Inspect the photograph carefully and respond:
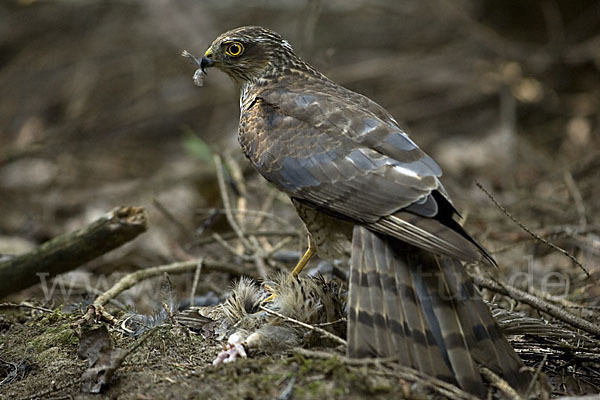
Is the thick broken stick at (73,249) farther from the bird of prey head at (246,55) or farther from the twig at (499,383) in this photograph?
the twig at (499,383)

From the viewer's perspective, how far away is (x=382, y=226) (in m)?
2.79

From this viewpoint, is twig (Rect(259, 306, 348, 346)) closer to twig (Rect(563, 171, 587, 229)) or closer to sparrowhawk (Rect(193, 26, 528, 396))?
sparrowhawk (Rect(193, 26, 528, 396))

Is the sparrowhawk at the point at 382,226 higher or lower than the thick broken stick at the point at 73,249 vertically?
higher

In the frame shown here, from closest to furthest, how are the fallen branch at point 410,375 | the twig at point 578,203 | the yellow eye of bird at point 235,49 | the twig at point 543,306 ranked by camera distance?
the fallen branch at point 410,375, the twig at point 543,306, the yellow eye of bird at point 235,49, the twig at point 578,203

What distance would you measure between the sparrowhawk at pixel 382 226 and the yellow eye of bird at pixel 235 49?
1.66 ft

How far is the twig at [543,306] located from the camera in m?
3.01

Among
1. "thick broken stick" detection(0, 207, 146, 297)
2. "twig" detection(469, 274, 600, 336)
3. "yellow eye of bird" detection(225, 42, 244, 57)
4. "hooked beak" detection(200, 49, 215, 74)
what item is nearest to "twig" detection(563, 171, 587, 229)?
"twig" detection(469, 274, 600, 336)

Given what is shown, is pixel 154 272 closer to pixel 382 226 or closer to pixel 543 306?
pixel 382 226

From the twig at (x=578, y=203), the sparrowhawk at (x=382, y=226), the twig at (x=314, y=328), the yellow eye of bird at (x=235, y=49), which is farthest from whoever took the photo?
the twig at (x=578, y=203)

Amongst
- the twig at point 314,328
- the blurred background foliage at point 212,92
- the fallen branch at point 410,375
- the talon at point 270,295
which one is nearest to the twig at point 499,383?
the fallen branch at point 410,375

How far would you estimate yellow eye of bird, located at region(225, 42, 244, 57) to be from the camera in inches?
161

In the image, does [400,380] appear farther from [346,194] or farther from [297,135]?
[297,135]

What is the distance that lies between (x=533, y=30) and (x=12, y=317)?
766cm

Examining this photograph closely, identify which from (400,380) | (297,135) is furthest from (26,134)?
(400,380)
